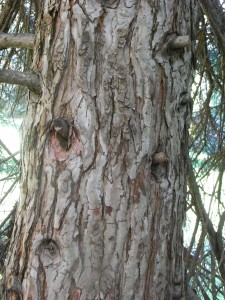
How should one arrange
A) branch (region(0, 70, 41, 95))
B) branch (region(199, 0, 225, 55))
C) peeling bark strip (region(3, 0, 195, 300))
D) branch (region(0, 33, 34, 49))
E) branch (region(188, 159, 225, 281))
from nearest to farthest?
1. peeling bark strip (region(3, 0, 195, 300))
2. branch (region(0, 70, 41, 95))
3. branch (region(0, 33, 34, 49))
4. branch (region(199, 0, 225, 55))
5. branch (region(188, 159, 225, 281))

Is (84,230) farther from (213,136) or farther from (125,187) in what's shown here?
(213,136)

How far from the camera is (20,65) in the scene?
244 cm

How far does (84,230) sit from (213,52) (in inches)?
63.9

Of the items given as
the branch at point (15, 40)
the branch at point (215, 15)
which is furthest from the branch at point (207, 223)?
the branch at point (15, 40)

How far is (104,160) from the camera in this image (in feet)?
4.07

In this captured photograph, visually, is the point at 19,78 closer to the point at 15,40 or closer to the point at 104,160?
the point at 15,40

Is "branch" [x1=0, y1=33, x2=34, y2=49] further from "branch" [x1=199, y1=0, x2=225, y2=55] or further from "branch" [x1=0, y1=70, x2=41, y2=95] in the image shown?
"branch" [x1=199, y1=0, x2=225, y2=55]

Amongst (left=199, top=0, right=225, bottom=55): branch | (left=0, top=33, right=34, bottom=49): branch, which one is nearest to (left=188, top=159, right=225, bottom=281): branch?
(left=199, top=0, right=225, bottom=55): branch

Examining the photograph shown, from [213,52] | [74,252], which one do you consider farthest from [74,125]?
[213,52]

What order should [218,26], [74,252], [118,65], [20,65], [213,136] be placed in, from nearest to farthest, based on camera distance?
1. [74,252]
2. [118,65]
3. [218,26]
4. [20,65]
5. [213,136]

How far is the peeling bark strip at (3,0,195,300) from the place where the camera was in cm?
120

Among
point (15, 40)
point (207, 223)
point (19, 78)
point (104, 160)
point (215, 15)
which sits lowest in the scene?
point (104, 160)

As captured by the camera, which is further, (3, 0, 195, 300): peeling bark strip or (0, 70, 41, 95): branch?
(0, 70, 41, 95): branch

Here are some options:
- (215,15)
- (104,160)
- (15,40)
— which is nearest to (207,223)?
(215,15)
